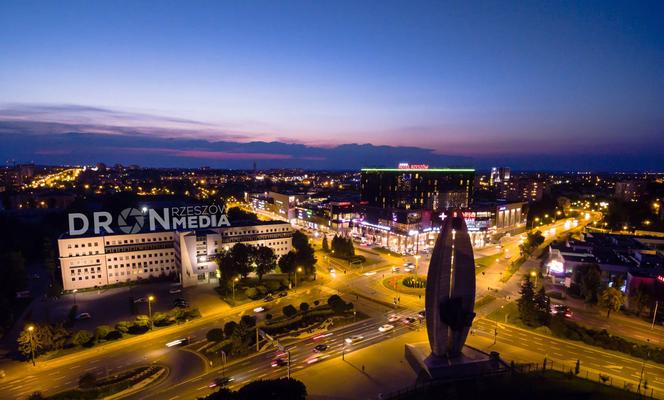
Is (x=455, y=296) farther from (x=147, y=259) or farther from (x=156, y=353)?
(x=147, y=259)

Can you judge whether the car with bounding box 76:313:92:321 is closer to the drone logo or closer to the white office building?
the white office building

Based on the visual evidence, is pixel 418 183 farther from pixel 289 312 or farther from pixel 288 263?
pixel 289 312

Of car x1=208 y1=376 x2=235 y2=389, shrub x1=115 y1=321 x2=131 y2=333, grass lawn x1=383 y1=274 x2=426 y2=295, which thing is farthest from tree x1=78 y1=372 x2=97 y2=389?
grass lawn x1=383 y1=274 x2=426 y2=295

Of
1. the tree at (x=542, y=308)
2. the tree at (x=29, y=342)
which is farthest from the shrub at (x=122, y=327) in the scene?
the tree at (x=542, y=308)

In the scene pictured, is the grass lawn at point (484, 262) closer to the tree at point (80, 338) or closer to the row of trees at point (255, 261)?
the row of trees at point (255, 261)

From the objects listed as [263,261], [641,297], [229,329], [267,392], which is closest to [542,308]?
[641,297]

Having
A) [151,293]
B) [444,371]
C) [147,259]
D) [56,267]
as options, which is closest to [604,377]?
[444,371]
